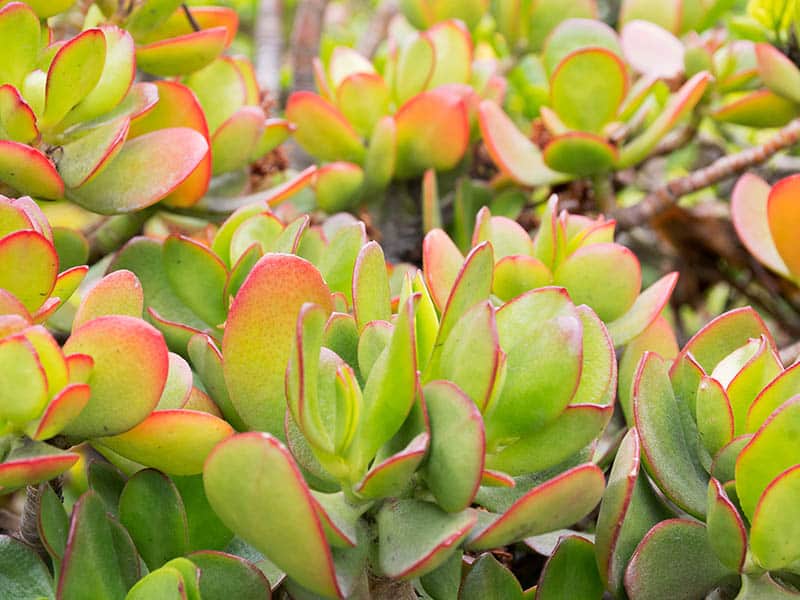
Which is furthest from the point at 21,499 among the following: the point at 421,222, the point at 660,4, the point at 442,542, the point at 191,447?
the point at 660,4

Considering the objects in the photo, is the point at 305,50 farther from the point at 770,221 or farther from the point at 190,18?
the point at 770,221

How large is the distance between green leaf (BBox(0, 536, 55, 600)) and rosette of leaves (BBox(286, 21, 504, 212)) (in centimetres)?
51

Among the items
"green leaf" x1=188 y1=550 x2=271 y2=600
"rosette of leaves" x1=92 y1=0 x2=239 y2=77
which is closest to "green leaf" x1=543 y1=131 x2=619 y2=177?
"rosette of leaves" x1=92 y1=0 x2=239 y2=77

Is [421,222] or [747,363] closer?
[747,363]

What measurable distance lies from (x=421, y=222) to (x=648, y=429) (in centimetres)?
57

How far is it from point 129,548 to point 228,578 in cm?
7

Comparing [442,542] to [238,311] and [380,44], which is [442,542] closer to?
[238,311]

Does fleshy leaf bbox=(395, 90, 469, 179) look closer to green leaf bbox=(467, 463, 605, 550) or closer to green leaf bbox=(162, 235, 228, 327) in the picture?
green leaf bbox=(162, 235, 228, 327)

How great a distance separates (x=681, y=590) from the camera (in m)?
0.55

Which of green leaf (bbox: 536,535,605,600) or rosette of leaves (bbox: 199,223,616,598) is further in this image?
green leaf (bbox: 536,535,605,600)

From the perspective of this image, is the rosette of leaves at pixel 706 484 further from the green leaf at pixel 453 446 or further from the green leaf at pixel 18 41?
the green leaf at pixel 18 41

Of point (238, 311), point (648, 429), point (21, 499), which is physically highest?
point (238, 311)

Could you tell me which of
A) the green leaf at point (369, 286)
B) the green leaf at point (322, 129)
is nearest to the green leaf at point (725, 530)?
the green leaf at point (369, 286)

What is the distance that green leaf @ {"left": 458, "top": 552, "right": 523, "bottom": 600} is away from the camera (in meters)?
0.55
